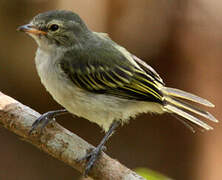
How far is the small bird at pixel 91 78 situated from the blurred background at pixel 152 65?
8.25 feet

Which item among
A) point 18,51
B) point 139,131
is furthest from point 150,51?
point 18,51

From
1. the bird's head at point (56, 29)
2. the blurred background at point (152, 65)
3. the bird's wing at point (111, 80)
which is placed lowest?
the blurred background at point (152, 65)

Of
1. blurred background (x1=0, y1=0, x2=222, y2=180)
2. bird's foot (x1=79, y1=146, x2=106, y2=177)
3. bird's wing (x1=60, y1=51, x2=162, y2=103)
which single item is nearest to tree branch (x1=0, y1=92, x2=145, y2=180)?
bird's foot (x1=79, y1=146, x2=106, y2=177)

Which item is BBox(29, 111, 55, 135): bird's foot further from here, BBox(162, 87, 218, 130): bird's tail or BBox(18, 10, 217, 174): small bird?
BBox(162, 87, 218, 130): bird's tail

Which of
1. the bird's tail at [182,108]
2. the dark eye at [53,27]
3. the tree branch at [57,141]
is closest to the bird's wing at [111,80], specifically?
the bird's tail at [182,108]

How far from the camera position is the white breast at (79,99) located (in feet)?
13.6

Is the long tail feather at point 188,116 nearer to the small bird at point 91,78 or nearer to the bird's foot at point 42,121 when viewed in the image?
the small bird at point 91,78

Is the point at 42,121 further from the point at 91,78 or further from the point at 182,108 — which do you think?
the point at 182,108

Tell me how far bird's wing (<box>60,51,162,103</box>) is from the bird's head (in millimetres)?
220

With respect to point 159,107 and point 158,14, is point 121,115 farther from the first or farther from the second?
point 158,14

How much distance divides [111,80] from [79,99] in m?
0.37

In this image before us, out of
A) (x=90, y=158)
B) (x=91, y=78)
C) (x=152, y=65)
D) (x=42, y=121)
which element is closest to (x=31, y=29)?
(x=91, y=78)

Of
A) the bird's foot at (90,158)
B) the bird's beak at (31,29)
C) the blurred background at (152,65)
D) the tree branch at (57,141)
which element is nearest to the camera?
the tree branch at (57,141)

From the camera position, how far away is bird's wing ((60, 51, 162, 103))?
13.9ft
